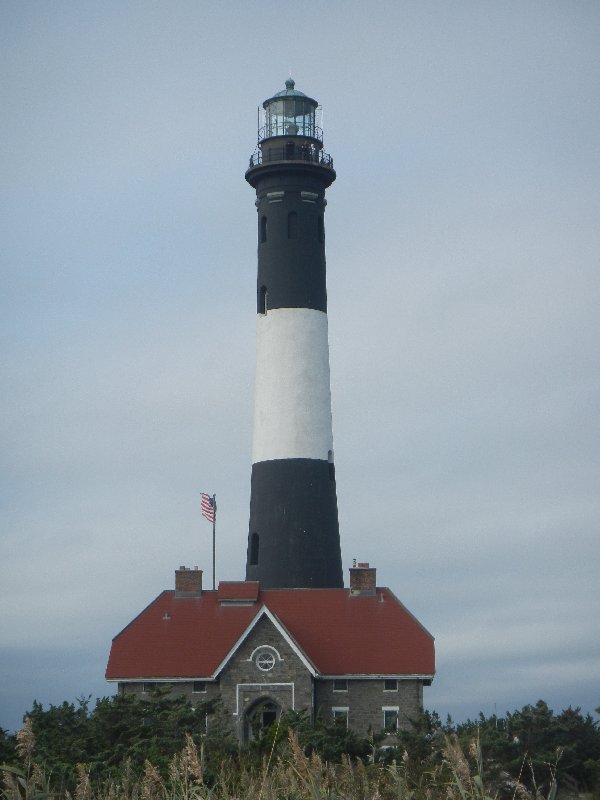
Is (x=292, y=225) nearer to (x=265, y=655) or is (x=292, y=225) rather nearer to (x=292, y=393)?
(x=292, y=393)

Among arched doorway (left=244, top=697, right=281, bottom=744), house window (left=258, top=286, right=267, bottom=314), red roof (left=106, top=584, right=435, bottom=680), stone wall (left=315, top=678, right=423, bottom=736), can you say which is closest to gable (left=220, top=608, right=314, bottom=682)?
red roof (left=106, top=584, right=435, bottom=680)

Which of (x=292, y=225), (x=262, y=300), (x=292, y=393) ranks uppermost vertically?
(x=292, y=225)

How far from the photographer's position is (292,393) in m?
39.8

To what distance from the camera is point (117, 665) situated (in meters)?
38.5

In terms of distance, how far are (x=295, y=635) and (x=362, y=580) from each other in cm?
293

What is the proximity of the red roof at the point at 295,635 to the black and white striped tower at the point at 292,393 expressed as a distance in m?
0.95

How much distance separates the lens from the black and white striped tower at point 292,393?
129 feet

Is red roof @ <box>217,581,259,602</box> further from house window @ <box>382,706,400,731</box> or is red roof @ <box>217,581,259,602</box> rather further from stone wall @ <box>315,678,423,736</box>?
house window @ <box>382,706,400,731</box>

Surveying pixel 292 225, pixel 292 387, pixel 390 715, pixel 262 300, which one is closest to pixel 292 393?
pixel 292 387

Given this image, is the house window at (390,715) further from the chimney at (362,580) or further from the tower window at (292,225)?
the tower window at (292,225)

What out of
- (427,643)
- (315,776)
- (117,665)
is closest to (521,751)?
(427,643)

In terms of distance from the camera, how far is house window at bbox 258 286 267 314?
40750 mm

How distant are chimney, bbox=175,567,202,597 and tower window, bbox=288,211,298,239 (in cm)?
1064

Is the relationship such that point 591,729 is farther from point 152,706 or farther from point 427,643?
point 427,643
